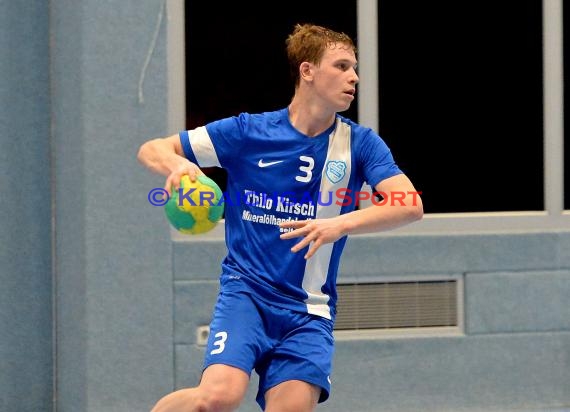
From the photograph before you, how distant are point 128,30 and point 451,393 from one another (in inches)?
107

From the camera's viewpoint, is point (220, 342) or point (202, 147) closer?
point (220, 342)

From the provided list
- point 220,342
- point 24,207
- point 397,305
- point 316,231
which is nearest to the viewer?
point 316,231

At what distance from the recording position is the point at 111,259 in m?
5.73

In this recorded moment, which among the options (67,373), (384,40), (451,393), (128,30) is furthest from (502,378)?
(128,30)

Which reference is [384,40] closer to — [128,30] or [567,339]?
[128,30]

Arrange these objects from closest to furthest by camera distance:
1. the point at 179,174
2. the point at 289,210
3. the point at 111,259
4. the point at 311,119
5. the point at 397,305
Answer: the point at 179,174, the point at 289,210, the point at 311,119, the point at 111,259, the point at 397,305

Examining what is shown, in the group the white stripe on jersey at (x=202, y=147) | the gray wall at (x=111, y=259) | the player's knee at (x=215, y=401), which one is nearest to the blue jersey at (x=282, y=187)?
the white stripe on jersey at (x=202, y=147)

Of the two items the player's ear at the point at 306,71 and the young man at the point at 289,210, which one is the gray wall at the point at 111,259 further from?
the player's ear at the point at 306,71

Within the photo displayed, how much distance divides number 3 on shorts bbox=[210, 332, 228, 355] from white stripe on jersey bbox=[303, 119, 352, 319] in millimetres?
337

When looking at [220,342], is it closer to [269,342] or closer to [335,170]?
[269,342]

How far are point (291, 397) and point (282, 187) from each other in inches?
31.1

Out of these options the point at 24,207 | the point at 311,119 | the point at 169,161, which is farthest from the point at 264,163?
the point at 24,207

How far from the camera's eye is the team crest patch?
13.3ft

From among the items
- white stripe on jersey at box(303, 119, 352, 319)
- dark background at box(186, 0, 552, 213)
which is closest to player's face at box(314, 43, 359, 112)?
white stripe on jersey at box(303, 119, 352, 319)
